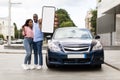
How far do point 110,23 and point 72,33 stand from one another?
43782 mm

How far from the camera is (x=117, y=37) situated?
5147 cm

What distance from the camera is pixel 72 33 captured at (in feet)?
45.3

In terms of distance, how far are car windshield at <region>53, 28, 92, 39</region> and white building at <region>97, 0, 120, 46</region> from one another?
33.1m

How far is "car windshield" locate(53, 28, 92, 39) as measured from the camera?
13562 mm

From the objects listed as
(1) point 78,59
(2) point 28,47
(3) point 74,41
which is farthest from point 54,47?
(2) point 28,47

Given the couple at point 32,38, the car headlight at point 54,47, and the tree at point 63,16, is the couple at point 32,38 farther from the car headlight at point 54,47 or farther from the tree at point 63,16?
the tree at point 63,16

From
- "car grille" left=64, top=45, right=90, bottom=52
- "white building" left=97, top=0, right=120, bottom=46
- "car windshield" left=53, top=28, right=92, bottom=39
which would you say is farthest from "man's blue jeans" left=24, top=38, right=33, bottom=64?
"white building" left=97, top=0, right=120, bottom=46

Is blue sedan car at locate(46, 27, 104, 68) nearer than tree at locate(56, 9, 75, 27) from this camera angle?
Yes

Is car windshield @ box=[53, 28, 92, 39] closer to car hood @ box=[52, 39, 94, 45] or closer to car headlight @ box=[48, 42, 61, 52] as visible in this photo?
car hood @ box=[52, 39, 94, 45]

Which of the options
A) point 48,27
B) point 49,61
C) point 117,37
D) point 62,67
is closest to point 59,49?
point 49,61

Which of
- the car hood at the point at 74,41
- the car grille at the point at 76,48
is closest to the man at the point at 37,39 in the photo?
the car hood at the point at 74,41

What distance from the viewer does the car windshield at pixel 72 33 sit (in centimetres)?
1356

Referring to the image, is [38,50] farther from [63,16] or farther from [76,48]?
[63,16]

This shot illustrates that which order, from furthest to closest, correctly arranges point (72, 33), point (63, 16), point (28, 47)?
point (63, 16) < point (72, 33) < point (28, 47)
